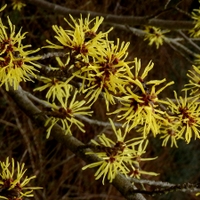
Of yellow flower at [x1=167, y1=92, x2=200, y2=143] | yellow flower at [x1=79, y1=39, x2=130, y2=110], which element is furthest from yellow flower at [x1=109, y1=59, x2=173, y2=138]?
yellow flower at [x1=167, y1=92, x2=200, y2=143]

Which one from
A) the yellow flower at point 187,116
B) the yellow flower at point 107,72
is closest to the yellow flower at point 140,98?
the yellow flower at point 107,72

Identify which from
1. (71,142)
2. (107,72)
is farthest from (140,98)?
(71,142)

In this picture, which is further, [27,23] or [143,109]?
[27,23]

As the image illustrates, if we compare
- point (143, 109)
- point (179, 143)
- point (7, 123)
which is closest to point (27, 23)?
point (7, 123)

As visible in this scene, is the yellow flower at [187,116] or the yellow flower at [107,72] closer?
the yellow flower at [107,72]

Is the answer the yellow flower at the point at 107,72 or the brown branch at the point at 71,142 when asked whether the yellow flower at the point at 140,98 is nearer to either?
the yellow flower at the point at 107,72

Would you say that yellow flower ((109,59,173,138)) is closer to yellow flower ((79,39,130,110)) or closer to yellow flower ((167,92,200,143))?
yellow flower ((79,39,130,110))

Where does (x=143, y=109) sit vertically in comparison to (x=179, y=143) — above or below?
above

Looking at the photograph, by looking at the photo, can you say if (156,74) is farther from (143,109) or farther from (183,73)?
(143,109)
